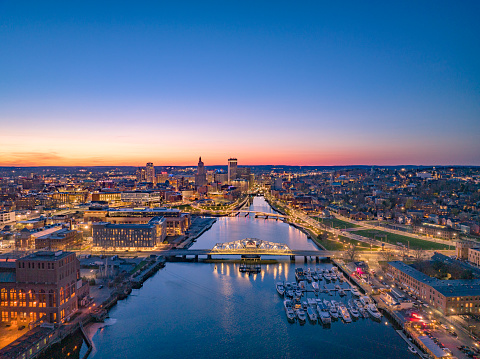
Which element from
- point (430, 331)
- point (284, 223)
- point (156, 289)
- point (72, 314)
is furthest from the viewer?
point (284, 223)

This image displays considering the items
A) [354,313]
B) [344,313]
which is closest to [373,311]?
[354,313]

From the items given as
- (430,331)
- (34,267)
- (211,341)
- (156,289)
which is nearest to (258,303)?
(211,341)

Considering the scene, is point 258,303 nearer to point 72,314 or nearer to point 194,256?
point 72,314

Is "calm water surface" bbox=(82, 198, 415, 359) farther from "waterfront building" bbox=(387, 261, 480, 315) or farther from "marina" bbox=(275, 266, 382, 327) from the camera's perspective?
"waterfront building" bbox=(387, 261, 480, 315)

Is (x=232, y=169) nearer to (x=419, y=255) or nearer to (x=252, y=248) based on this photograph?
(x=252, y=248)

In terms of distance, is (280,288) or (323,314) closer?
(323,314)

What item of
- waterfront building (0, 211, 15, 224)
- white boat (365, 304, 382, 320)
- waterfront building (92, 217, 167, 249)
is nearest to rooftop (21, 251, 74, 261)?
waterfront building (92, 217, 167, 249)
